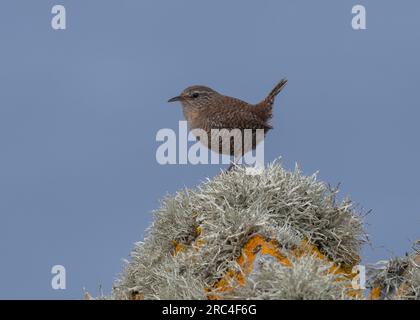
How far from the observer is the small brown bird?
11594mm

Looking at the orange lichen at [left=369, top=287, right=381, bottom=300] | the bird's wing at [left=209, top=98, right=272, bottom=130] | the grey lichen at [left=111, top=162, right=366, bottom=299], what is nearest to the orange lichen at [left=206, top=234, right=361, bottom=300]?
the grey lichen at [left=111, top=162, right=366, bottom=299]

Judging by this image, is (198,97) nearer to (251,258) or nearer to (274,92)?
(274,92)

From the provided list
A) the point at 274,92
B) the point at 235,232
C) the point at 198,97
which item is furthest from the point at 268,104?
the point at 235,232

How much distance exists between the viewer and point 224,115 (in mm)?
11883

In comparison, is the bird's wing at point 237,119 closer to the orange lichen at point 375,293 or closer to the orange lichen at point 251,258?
the orange lichen at point 375,293

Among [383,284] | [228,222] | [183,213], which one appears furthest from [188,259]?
→ [383,284]

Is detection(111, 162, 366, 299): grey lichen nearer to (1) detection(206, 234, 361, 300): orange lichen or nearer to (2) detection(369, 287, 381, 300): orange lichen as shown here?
(1) detection(206, 234, 361, 300): orange lichen

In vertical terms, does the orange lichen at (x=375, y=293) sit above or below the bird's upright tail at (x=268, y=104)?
below

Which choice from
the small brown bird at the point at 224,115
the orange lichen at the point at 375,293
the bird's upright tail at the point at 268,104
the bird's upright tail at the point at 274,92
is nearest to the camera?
the orange lichen at the point at 375,293

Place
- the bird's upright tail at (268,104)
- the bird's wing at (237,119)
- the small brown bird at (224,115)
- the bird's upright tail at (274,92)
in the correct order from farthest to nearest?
1. the bird's upright tail at (274,92)
2. the bird's upright tail at (268,104)
3. the bird's wing at (237,119)
4. the small brown bird at (224,115)

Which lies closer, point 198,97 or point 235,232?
point 235,232

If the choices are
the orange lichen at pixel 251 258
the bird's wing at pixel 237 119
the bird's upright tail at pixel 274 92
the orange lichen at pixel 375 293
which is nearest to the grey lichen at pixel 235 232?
the orange lichen at pixel 251 258

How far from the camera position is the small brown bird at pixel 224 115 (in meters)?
11.6
